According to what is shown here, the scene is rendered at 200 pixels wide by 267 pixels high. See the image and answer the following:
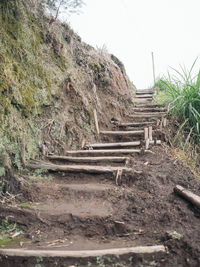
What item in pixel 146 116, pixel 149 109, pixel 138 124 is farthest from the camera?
pixel 149 109

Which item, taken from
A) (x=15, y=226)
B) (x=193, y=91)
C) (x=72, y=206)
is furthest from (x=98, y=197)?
(x=193, y=91)

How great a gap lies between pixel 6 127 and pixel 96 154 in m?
1.52

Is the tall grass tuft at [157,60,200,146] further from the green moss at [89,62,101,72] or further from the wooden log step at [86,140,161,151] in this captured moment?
the green moss at [89,62,101,72]

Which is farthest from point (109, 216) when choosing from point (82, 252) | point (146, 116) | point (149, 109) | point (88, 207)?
point (149, 109)

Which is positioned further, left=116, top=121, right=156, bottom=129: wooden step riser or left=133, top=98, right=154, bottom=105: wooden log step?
left=133, top=98, right=154, bottom=105: wooden log step

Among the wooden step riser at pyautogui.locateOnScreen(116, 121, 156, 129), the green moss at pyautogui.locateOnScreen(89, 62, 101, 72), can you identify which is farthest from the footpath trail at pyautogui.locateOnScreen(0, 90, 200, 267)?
the green moss at pyautogui.locateOnScreen(89, 62, 101, 72)

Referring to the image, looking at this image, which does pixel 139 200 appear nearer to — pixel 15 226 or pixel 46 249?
pixel 46 249

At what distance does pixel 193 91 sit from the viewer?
4.54 meters

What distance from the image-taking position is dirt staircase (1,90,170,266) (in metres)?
1.83

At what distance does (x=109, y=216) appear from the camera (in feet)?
7.51

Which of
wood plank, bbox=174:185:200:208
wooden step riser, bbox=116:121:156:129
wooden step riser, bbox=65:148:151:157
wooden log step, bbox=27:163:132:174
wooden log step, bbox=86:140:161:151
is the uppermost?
wooden step riser, bbox=116:121:156:129

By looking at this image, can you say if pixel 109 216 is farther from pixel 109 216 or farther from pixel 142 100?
pixel 142 100

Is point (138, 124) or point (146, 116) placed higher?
point (146, 116)

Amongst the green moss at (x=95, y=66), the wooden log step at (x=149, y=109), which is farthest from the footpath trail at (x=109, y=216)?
the green moss at (x=95, y=66)
